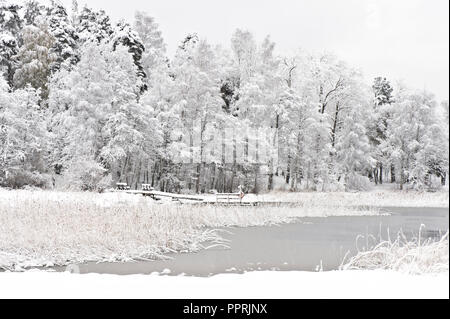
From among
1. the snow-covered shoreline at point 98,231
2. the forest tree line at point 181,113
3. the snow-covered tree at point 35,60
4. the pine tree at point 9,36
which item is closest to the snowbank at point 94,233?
the snow-covered shoreline at point 98,231

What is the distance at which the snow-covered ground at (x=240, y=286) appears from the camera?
5.87m

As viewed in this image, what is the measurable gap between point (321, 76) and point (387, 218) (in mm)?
20231

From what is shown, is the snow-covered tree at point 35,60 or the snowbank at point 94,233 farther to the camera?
the snow-covered tree at point 35,60

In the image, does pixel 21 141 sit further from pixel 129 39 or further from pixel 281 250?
pixel 281 250

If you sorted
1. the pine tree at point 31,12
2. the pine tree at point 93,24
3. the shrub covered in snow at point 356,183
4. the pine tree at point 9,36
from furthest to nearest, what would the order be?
the shrub covered in snow at point 356,183, the pine tree at point 31,12, the pine tree at point 93,24, the pine tree at point 9,36

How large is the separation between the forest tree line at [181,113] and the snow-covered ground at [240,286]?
62.3 ft

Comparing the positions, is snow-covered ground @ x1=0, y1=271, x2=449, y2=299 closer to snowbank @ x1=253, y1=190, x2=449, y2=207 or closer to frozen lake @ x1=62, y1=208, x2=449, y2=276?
frozen lake @ x1=62, y1=208, x2=449, y2=276

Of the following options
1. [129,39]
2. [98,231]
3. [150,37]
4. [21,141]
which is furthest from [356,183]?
[98,231]

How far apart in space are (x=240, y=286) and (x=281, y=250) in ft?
19.9

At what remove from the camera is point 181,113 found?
31.9 meters

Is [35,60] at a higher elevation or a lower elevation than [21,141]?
higher

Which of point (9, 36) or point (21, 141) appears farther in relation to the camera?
point (9, 36)

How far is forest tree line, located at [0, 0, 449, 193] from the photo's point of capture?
2877 cm

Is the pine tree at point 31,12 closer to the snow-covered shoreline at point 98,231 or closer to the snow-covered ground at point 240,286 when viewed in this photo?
the snow-covered shoreline at point 98,231
